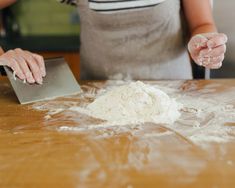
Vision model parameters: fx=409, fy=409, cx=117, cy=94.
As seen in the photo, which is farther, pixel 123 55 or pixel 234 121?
pixel 123 55

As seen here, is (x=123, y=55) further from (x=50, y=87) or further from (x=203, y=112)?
(x=203, y=112)

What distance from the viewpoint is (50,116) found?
826 millimetres

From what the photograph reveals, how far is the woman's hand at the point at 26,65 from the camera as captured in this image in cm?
92

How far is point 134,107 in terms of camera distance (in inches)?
31.8

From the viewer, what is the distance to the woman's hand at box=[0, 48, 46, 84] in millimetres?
920

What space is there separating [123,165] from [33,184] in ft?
0.43

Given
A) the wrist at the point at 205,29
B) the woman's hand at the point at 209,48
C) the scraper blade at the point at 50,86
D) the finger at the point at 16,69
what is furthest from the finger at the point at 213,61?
A: the finger at the point at 16,69

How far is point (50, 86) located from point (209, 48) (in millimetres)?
379

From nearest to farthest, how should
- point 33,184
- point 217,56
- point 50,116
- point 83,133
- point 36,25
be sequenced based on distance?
1. point 33,184
2. point 83,133
3. point 50,116
4. point 217,56
5. point 36,25

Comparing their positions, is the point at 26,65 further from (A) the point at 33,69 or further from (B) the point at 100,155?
(B) the point at 100,155

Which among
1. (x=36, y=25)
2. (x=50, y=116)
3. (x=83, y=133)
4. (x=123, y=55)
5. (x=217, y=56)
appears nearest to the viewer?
(x=83, y=133)

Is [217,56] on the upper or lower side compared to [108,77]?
upper

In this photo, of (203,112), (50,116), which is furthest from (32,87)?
(203,112)

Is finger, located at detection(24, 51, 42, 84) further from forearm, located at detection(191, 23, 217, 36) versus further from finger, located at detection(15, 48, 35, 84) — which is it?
forearm, located at detection(191, 23, 217, 36)
